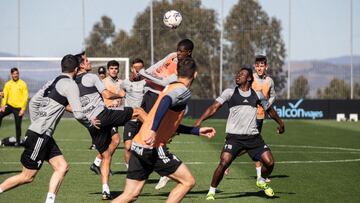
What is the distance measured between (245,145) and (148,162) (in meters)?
4.42

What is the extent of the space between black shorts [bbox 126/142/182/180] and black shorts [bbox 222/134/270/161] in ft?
13.2

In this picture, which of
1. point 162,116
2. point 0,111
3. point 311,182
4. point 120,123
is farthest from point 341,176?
point 0,111

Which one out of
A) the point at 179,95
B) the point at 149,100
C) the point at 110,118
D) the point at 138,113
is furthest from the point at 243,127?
the point at 179,95

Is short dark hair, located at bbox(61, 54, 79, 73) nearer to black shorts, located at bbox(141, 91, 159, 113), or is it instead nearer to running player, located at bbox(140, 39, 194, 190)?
running player, located at bbox(140, 39, 194, 190)

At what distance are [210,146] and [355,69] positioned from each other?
29951 mm

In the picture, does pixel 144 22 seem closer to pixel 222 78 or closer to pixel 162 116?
pixel 222 78

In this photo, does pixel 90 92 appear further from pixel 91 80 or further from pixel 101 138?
pixel 101 138

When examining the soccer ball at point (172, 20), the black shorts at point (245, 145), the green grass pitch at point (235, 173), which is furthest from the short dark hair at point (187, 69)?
the soccer ball at point (172, 20)

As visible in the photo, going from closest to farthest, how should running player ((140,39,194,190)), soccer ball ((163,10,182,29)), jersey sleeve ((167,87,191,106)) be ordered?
jersey sleeve ((167,87,191,106)), running player ((140,39,194,190)), soccer ball ((163,10,182,29))

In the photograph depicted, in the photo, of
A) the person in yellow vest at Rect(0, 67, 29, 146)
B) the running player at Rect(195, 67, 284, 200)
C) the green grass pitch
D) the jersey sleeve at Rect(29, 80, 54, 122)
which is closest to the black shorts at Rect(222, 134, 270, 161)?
the running player at Rect(195, 67, 284, 200)

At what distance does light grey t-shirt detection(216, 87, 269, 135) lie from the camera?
14.5 meters

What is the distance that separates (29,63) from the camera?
47.9 metres

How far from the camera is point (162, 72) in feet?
46.5

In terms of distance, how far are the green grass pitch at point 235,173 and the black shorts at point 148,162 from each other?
3.38 m
